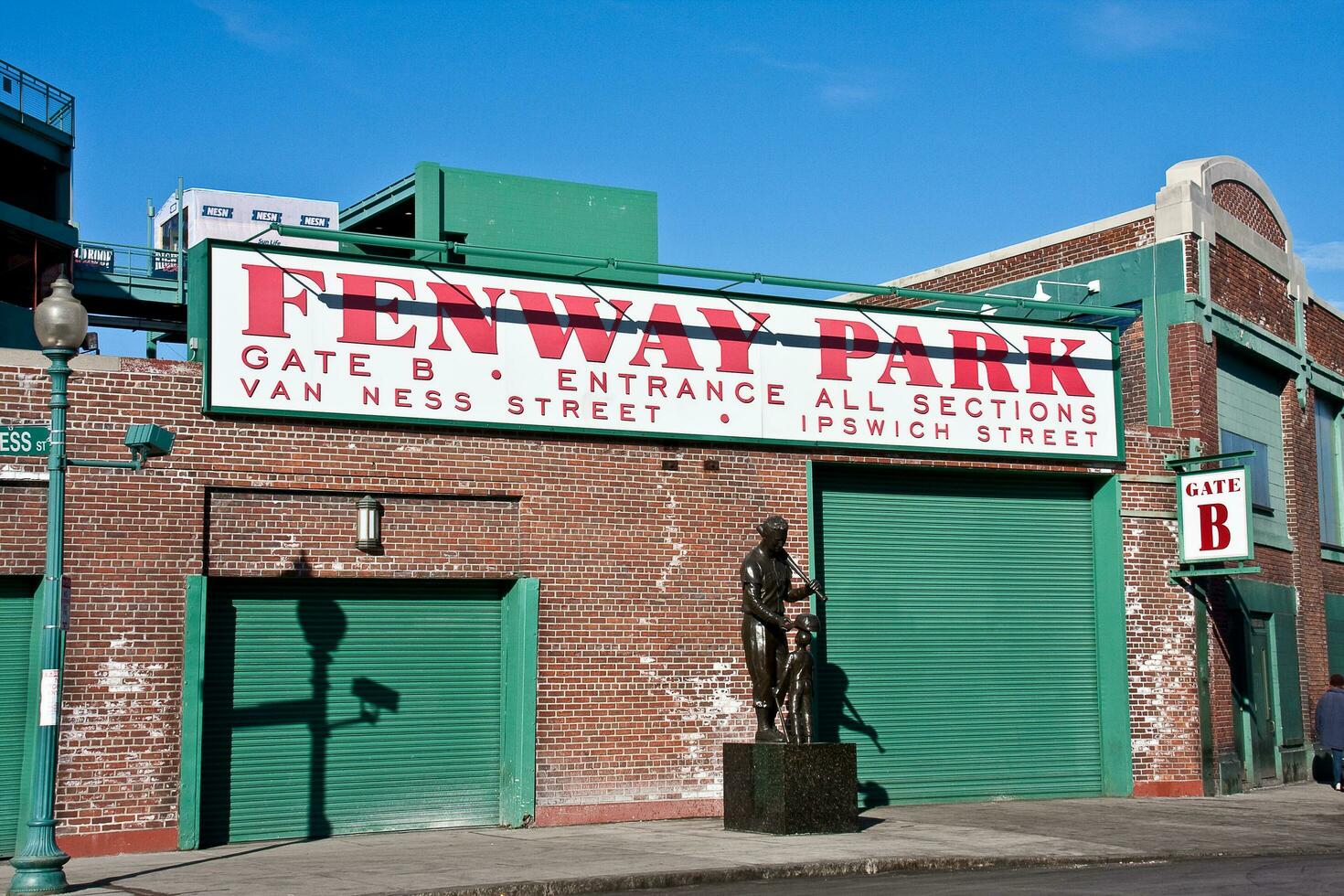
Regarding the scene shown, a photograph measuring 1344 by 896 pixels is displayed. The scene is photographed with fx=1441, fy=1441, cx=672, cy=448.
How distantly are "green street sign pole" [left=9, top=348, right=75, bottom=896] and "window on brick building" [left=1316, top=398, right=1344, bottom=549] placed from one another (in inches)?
819

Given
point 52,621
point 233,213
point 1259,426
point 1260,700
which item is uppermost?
point 233,213

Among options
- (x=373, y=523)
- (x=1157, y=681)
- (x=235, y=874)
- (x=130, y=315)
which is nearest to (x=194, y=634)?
(x=373, y=523)

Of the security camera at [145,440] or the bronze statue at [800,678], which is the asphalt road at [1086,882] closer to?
the bronze statue at [800,678]

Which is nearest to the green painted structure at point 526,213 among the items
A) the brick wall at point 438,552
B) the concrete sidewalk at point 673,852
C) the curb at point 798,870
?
the brick wall at point 438,552

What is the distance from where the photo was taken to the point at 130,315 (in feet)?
152

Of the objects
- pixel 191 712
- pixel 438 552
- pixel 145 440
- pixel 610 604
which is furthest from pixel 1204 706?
pixel 145 440

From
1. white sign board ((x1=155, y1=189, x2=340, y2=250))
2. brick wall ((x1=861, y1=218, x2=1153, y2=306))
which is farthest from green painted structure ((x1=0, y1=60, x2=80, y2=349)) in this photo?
brick wall ((x1=861, y1=218, x2=1153, y2=306))

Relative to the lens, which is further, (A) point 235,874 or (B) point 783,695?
(B) point 783,695

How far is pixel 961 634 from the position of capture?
61.0 feet

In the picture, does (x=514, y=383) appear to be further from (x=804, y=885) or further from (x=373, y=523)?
(x=804, y=885)

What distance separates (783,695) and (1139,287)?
9658 mm

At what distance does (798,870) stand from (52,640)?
6.27 metres

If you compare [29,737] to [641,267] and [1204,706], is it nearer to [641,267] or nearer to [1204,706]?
[641,267]

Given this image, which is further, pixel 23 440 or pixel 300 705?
pixel 300 705
